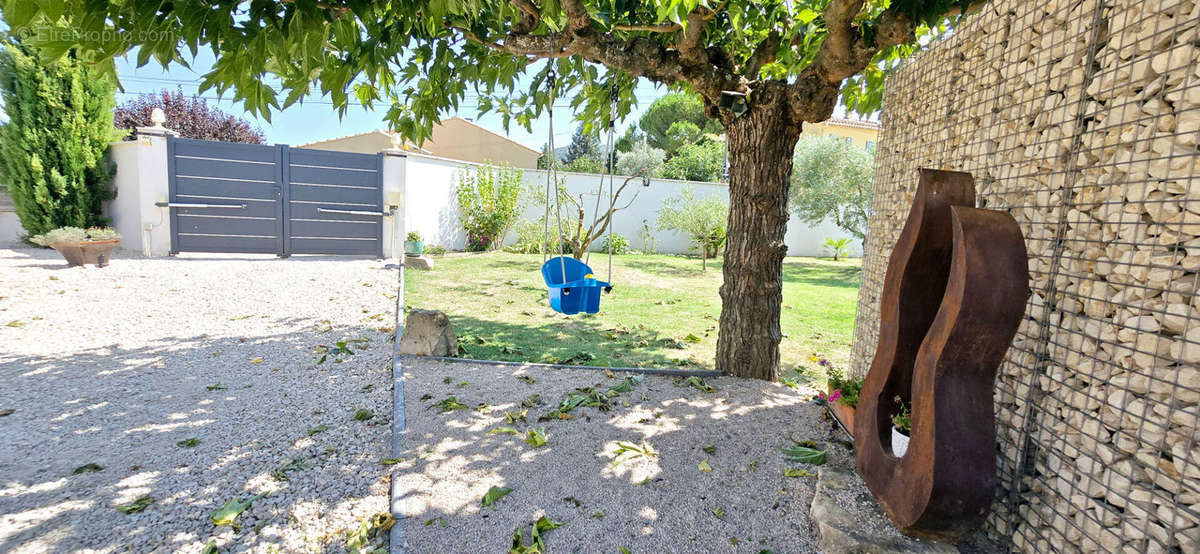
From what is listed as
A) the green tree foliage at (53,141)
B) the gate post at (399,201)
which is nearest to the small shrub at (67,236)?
the green tree foliage at (53,141)

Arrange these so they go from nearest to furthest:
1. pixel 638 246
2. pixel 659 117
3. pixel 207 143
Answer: pixel 207 143
pixel 638 246
pixel 659 117

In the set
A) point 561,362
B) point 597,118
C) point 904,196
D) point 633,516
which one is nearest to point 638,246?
point 597,118

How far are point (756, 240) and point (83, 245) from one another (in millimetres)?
9066

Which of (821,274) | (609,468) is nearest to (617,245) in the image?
(821,274)

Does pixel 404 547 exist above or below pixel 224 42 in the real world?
below

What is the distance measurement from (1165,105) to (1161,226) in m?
0.33

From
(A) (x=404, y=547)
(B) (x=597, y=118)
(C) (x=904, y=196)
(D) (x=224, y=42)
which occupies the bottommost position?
(A) (x=404, y=547)

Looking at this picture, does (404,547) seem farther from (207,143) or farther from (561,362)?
(207,143)

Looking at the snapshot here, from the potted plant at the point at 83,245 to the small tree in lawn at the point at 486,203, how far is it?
5.88 meters

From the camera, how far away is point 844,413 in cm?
264

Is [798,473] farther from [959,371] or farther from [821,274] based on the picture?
[821,274]

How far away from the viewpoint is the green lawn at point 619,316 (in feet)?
14.5

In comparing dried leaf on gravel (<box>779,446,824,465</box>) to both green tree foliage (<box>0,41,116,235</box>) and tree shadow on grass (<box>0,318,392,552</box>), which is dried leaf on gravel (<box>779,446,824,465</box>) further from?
green tree foliage (<box>0,41,116,235</box>)

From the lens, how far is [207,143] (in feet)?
30.2
